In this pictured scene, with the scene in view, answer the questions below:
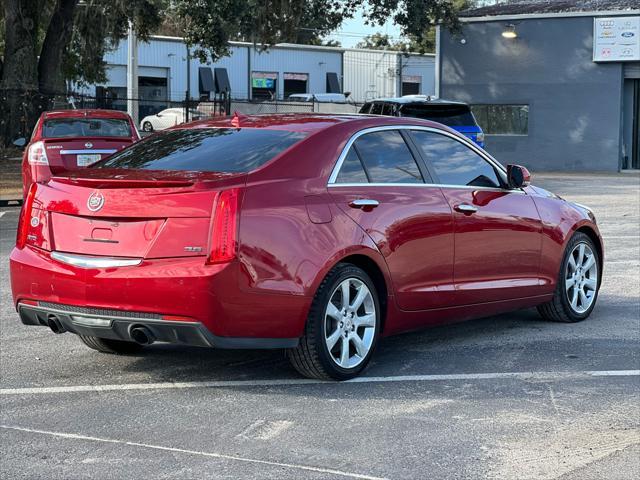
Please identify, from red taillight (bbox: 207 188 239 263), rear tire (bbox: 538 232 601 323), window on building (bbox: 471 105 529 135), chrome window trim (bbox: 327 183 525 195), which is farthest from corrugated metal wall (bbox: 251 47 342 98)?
red taillight (bbox: 207 188 239 263)

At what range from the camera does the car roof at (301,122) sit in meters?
6.93

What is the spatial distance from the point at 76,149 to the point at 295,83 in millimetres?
51672

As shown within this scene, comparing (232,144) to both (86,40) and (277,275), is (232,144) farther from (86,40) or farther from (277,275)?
(86,40)

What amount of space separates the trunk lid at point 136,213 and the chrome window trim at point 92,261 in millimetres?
29

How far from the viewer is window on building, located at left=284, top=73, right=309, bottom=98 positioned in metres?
66.1

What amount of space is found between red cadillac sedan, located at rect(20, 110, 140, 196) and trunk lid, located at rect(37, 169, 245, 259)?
9.19 m

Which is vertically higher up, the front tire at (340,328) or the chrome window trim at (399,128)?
the chrome window trim at (399,128)

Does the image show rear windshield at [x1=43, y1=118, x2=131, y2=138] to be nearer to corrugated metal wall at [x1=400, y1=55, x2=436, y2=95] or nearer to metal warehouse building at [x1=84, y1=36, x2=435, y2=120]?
metal warehouse building at [x1=84, y1=36, x2=435, y2=120]

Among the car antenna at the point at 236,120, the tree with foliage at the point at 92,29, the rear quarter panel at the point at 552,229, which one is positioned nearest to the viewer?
the car antenna at the point at 236,120

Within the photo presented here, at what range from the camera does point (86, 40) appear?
31.3m

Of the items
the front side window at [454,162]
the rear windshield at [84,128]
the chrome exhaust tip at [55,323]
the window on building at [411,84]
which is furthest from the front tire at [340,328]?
the window on building at [411,84]

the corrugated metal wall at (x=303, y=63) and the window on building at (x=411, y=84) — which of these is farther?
the window on building at (x=411, y=84)

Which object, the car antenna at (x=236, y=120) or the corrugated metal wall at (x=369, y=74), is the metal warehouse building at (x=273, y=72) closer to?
the corrugated metal wall at (x=369, y=74)

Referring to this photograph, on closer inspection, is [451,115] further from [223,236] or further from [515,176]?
[223,236]
